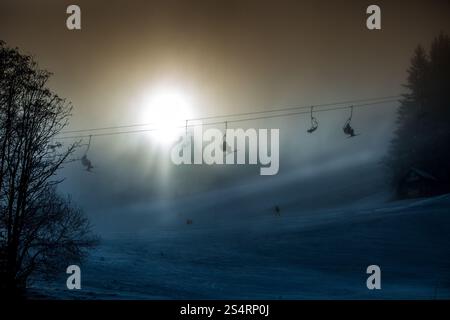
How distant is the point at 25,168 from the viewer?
561 inches

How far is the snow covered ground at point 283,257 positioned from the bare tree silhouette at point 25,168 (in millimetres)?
1688

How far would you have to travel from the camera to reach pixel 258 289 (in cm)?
1830

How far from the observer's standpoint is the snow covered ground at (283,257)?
17.7 metres

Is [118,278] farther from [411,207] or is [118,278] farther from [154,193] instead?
[411,207]

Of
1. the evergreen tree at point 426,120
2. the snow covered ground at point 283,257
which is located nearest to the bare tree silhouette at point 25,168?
the snow covered ground at point 283,257

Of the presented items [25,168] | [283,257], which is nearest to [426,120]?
[283,257]

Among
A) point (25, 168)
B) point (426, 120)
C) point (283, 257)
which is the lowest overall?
point (283, 257)

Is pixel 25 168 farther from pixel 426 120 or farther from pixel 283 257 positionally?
pixel 426 120

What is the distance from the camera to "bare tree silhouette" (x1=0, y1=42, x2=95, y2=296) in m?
13.8

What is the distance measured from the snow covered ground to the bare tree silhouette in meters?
1.69

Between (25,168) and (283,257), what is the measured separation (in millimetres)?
12764

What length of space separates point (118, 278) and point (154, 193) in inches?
455
